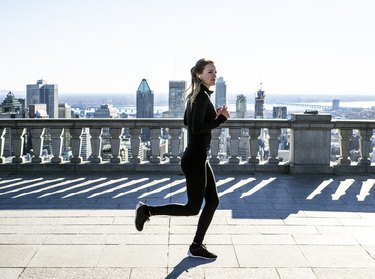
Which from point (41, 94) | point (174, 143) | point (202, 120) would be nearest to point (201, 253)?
point (202, 120)

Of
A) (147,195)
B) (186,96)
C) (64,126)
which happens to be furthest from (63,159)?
(186,96)

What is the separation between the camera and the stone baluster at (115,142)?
432 inches

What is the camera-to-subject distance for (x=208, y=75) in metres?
5.18

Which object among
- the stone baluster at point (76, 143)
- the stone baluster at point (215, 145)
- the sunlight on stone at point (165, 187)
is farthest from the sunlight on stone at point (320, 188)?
the stone baluster at point (76, 143)

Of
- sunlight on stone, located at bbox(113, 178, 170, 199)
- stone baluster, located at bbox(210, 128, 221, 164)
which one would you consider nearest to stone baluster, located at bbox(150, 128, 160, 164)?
sunlight on stone, located at bbox(113, 178, 170, 199)

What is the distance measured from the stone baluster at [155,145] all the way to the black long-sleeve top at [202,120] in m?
5.83

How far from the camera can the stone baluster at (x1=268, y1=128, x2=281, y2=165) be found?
11048 millimetres

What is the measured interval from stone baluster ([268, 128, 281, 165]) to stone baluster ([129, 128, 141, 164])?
2636 mm

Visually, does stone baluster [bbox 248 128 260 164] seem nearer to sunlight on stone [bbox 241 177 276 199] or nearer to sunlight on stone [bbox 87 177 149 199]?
sunlight on stone [bbox 241 177 276 199]

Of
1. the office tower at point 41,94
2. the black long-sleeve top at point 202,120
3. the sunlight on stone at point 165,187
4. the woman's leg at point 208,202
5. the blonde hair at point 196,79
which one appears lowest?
the sunlight on stone at point 165,187

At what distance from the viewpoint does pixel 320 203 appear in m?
8.15

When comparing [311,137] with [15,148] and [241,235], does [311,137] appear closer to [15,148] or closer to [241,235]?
[241,235]

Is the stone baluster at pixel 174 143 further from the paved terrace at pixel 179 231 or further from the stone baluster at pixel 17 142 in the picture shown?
the stone baluster at pixel 17 142

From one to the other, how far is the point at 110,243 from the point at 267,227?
75.9 inches
